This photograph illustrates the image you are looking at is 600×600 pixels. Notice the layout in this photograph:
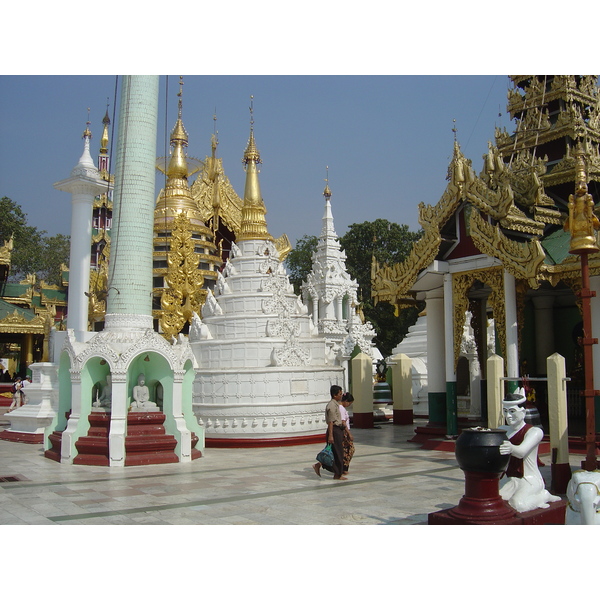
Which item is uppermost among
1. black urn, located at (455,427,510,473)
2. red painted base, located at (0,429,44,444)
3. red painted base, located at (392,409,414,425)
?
black urn, located at (455,427,510,473)

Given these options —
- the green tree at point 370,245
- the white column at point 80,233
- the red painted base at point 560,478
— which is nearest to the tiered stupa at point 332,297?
the green tree at point 370,245

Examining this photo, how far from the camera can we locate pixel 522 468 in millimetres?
6324

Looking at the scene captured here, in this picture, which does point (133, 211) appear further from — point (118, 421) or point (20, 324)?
point (20, 324)

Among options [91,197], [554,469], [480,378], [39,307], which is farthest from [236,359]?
[39,307]

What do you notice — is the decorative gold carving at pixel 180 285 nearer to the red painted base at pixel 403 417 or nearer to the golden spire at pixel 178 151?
the golden spire at pixel 178 151

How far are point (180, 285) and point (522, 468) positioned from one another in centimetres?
2288

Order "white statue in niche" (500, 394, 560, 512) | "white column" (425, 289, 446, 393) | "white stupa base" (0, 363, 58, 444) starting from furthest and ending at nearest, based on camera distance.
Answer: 1. "white stupa base" (0, 363, 58, 444)
2. "white column" (425, 289, 446, 393)
3. "white statue in niche" (500, 394, 560, 512)

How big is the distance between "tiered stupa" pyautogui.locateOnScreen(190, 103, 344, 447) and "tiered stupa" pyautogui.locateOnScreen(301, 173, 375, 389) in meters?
14.1

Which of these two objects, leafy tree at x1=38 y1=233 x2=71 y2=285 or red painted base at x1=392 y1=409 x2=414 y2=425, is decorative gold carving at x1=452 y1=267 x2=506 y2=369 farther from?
leafy tree at x1=38 y1=233 x2=71 y2=285

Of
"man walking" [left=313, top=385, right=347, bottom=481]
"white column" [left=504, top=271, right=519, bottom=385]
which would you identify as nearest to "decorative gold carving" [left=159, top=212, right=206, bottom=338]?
"white column" [left=504, top=271, right=519, bottom=385]

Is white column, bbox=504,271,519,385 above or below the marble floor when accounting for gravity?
above

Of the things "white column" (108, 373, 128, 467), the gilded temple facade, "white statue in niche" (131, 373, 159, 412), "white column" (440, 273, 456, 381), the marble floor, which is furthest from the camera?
"white column" (440, 273, 456, 381)

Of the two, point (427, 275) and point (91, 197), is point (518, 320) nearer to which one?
point (427, 275)

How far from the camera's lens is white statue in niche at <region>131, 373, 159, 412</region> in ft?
39.1
